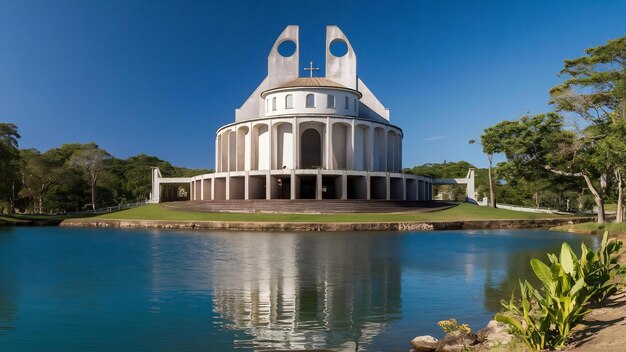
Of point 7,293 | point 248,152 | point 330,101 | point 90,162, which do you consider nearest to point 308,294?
point 7,293

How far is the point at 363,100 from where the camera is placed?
208ft

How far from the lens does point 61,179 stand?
59969mm

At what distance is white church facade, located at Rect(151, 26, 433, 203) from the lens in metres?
48.7

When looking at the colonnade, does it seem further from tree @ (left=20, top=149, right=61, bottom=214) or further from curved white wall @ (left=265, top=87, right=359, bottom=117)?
tree @ (left=20, top=149, right=61, bottom=214)

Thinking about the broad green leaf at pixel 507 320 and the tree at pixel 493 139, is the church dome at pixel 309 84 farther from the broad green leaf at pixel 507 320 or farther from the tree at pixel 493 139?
the broad green leaf at pixel 507 320

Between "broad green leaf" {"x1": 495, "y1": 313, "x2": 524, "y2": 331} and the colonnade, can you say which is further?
the colonnade

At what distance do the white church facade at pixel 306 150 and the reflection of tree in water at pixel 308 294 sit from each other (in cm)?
2711

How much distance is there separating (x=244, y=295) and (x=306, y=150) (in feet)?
148

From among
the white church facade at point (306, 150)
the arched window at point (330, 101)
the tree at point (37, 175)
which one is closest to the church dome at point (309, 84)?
the white church facade at point (306, 150)

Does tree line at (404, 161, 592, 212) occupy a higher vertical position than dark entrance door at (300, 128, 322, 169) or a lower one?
lower

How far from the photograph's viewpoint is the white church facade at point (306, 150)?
4866 cm

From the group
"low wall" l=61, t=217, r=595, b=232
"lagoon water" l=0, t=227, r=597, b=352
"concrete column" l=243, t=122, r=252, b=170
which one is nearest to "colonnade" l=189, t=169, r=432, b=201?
"concrete column" l=243, t=122, r=252, b=170

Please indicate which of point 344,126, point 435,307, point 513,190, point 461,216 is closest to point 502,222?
point 461,216

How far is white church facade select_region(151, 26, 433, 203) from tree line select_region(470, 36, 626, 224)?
38.9 feet
